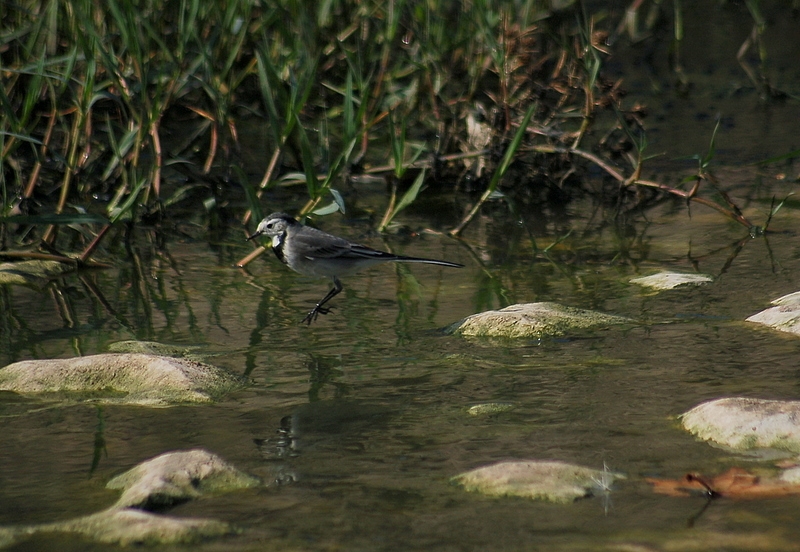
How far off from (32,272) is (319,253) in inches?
54.0

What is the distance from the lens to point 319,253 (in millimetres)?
4477

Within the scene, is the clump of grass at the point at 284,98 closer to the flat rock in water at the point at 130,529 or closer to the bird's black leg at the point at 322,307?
the bird's black leg at the point at 322,307

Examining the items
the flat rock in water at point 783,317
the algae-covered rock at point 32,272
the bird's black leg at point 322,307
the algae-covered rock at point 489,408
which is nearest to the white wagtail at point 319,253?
the bird's black leg at point 322,307

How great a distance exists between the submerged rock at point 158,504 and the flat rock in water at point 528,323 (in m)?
1.46

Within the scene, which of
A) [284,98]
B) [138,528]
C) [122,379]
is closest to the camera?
[138,528]

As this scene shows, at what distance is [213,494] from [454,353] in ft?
4.47

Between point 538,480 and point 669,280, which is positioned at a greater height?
point 669,280

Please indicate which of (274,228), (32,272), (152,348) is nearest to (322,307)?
(274,228)

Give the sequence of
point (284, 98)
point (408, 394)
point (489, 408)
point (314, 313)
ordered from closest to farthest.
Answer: point (489, 408) → point (408, 394) → point (314, 313) → point (284, 98)

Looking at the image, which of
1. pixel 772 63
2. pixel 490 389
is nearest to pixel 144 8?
pixel 490 389

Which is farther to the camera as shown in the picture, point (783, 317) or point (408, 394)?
point (783, 317)

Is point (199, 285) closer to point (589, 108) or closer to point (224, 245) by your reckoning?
point (224, 245)

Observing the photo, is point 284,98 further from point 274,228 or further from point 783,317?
point 783,317

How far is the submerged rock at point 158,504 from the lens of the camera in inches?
88.6
